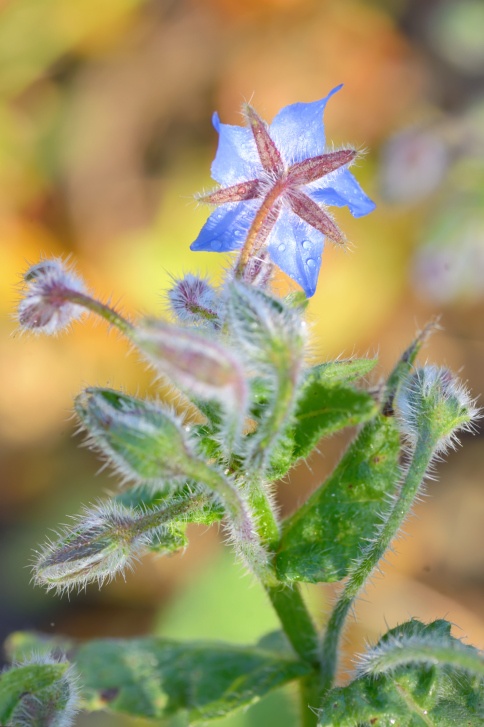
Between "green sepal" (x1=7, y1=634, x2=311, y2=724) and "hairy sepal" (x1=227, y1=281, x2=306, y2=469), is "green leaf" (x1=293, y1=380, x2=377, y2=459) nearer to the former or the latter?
"hairy sepal" (x1=227, y1=281, x2=306, y2=469)

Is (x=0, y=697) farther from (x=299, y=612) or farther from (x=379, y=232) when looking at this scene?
(x=379, y=232)

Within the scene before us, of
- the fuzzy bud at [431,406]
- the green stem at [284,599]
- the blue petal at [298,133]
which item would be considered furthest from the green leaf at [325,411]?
the blue petal at [298,133]

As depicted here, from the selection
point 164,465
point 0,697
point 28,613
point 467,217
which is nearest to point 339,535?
point 164,465

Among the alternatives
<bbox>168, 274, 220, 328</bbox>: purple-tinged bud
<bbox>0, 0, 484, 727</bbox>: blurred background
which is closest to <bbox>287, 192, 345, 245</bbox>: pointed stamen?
<bbox>168, 274, 220, 328</bbox>: purple-tinged bud

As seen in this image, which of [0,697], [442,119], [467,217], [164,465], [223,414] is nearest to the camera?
[164,465]

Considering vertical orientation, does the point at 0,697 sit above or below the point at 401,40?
below

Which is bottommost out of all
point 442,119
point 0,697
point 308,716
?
point 0,697

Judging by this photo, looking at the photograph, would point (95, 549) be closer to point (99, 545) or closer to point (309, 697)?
point (99, 545)
